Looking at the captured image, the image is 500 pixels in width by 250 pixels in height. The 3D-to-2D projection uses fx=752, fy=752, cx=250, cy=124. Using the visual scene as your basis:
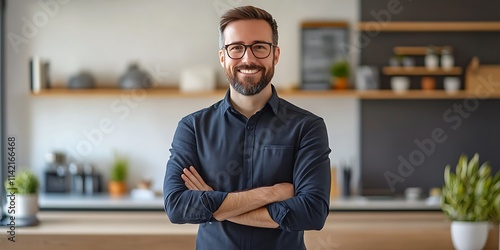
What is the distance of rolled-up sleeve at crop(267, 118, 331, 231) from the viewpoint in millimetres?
2068

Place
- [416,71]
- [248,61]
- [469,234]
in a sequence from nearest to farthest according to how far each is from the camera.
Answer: [248,61] < [469,234] < [416,71]

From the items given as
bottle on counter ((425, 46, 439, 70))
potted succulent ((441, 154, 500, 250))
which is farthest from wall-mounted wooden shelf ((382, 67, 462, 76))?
potted succulent ((441, 154, 500, 250))

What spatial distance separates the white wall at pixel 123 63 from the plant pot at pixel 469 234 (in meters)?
2.36

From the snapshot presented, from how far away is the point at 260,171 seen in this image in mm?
2100

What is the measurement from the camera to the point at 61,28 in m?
6.12

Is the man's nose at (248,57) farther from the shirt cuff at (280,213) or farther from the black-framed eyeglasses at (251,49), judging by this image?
the shirt cuff at (280,213)

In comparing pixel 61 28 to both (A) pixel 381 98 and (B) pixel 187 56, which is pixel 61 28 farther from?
(A) pixel 381 98

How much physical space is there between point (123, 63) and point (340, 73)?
1.77 meters

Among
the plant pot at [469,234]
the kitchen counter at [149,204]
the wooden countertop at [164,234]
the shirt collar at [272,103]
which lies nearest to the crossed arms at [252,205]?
the shirt collar at [272,103]

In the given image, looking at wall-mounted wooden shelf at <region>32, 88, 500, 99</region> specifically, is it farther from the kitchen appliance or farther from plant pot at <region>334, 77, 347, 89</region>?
the kitchen appliance

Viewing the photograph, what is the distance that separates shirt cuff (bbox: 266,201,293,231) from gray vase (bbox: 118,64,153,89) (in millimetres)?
4039

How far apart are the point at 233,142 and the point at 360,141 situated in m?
4.14

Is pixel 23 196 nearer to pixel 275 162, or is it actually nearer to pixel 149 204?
pixel 149 204

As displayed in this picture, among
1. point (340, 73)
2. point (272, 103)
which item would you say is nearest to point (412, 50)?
point (340, 73)
